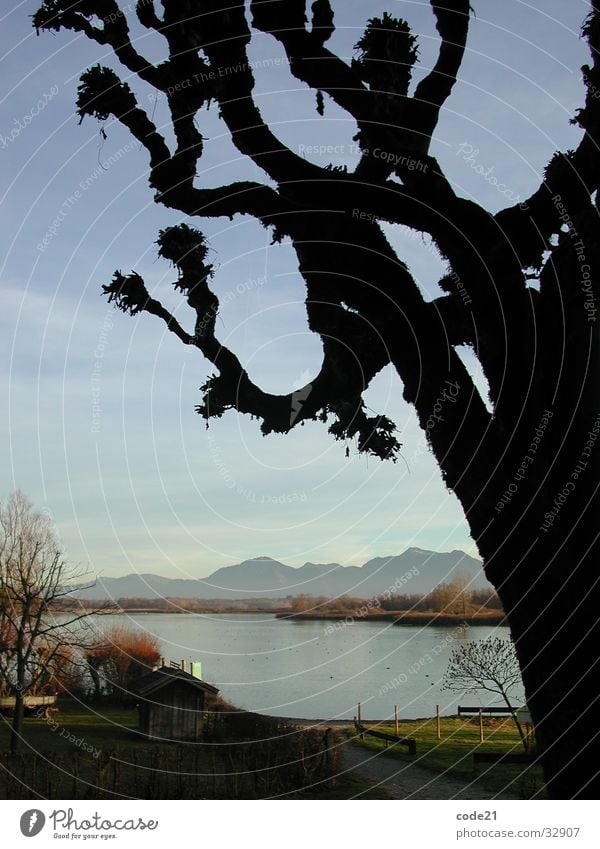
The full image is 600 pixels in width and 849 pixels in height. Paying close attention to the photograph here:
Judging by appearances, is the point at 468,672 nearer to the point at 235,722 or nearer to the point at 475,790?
the point at 475,790

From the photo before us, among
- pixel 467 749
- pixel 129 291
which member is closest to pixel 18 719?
pixel 467 749

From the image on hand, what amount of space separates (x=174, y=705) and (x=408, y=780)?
10.2 metres

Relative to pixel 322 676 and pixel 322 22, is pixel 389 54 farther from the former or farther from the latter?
pixel 322 676

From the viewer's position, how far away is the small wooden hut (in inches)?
1271

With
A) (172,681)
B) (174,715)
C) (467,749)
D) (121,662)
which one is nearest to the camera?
(174,715)

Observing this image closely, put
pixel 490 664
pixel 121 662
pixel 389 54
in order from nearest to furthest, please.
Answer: pixel 389 54, pixel 490 664, pixel 121 662

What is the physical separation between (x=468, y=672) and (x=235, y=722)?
1021 cm

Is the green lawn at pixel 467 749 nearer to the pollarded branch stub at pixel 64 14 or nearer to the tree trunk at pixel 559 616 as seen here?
the tree trunk at pixel 559 616

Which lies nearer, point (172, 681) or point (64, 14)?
point (64, 14)

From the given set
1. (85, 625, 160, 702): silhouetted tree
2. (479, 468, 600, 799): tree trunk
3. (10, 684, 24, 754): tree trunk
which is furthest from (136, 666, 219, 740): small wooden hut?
(479, 468, 600, 799): tree trunk

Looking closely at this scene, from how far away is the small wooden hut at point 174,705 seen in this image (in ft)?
106

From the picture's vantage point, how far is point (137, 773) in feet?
81.8

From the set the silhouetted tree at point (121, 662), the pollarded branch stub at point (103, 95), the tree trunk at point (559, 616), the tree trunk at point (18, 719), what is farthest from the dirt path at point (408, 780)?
the pollarded branch stub at point (103, 95)

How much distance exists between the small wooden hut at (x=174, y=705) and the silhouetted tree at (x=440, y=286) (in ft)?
83.7
